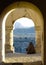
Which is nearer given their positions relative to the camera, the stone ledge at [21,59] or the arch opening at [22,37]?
the stone ledge at [21,59]

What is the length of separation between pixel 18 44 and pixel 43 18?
16.5m

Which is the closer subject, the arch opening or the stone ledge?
the stone ledge

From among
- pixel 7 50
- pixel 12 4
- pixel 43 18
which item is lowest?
pixel 7 50

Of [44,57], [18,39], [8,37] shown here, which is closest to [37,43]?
[8,37]

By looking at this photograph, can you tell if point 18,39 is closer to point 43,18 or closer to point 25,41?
point 25,41

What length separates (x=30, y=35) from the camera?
2502 cm

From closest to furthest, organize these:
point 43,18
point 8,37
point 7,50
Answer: point 43,18, point 7,50, point 8,37

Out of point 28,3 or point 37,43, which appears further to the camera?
point 37,43

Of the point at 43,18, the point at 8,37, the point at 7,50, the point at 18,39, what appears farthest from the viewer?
the point at 18,39

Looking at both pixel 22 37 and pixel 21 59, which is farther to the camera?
pixel 22 37

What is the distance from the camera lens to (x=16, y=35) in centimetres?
2453

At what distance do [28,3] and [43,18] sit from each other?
31.2 inches

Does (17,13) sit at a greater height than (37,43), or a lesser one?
greater

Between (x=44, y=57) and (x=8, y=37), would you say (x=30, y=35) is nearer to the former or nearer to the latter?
(x=8, y=37)
